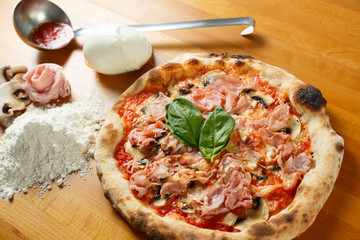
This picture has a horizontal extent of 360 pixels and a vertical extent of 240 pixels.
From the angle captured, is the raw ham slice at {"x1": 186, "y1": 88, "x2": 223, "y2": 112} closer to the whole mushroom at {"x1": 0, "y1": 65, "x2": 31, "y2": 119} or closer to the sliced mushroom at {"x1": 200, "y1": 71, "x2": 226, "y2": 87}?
the sliced mushroom at {"x1": 200, "y1": 71, "x2": 226, "y2": 87}

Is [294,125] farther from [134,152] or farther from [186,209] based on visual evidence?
[134,152]

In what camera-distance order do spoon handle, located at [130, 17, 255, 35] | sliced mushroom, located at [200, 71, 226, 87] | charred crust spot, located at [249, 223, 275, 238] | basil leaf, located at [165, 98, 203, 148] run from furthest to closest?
spoon handle, located at [130, 17, 255, 35] → sliced mushroom, located at [200, 71, 226, 87] → basil leaf, located at [165, 98, 203, 148] → charred crust spot, located at [249, 223, 275, 238]

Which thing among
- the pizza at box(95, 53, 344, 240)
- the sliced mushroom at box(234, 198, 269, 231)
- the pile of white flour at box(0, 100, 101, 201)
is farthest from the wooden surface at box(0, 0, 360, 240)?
Result: the sliced mushroom at box(234, 198, 269, 231)

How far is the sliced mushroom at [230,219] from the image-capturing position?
2.73 meters

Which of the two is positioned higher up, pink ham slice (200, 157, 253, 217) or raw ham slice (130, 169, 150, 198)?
pink ham slice (200, 157, 253, 217)

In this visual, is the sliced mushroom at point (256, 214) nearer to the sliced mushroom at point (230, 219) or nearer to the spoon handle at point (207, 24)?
the sliced mushroom at point (230, 219)

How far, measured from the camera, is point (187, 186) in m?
2.95

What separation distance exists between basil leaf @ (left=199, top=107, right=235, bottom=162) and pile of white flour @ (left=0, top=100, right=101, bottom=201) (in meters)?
1.08

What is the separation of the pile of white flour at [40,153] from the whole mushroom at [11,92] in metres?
0.40

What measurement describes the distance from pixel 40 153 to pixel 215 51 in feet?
6.83

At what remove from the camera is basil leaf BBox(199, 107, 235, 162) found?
2932 mm

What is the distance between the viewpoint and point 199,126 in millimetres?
3088

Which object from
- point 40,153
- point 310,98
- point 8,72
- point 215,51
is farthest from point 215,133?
point 8,72

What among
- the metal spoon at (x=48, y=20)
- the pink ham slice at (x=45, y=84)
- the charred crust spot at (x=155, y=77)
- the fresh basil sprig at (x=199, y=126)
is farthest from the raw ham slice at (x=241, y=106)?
the pink ham slice at (x=45, y=84)
